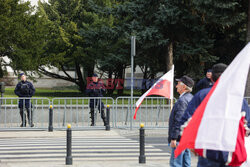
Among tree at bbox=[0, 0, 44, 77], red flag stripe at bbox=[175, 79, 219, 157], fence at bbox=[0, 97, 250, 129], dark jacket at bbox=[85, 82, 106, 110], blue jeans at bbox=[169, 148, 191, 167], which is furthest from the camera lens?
tree at bbox=[0, 0, 44, 77]

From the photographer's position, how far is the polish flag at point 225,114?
12.3 ft

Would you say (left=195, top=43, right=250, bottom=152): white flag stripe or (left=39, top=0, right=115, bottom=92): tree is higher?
(left=39, top=0, right=115, bottom=92): tree

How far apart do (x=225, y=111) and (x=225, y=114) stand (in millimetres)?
26

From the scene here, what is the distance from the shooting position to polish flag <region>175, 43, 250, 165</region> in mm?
3760

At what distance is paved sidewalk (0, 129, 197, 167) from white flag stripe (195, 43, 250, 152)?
478 cm

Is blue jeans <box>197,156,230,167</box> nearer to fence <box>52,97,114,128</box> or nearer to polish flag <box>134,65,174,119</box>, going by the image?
polish flag <box>134,65,174,119</box>

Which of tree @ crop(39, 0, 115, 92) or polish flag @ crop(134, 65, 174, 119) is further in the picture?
tree @ crop(39, 0, 115, 92)

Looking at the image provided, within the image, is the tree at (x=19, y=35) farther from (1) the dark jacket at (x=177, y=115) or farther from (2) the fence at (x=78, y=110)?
(1) the dark jacket at (x=177, y=115)

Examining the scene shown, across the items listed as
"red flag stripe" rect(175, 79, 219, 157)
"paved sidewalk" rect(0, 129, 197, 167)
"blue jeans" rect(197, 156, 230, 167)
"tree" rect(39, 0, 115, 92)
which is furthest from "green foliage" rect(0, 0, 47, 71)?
"red flag stripe" rect(175, 79, 219, 157)

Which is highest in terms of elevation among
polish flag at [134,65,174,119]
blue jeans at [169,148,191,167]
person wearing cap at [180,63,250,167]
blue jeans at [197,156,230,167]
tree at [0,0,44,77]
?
tree at [0,0,44,77]

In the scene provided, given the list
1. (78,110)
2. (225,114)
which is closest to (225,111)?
(225,114)

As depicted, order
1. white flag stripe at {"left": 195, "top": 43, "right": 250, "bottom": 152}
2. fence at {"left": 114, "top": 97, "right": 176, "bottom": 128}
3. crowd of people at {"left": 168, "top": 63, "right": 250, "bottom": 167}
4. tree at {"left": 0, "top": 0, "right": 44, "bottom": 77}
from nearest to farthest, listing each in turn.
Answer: white flag stripe at {"left": 195, "top": 43, "right": 250, "bottom": 152} → crowd of people at {"left": 168, "top": 63, "right": 250, "bottom": 167} → fence at {"left": 114, "top": 97, "right": 176, "bottom": 128} → tree at {"left": 0, "top": 0, "right": 44, "bottom": 77}

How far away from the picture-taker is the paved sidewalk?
8.78 metres

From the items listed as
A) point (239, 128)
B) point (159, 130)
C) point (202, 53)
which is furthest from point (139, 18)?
point (239, 128)
